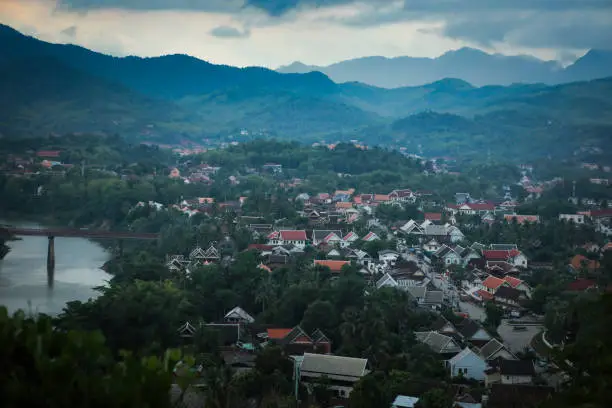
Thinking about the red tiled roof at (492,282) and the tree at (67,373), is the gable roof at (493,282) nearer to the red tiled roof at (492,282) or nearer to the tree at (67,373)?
the red tiled roof at (492,282)

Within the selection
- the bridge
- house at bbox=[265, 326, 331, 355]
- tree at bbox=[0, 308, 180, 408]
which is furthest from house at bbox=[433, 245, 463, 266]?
tree at bbox=[0, 308, 180, 408]

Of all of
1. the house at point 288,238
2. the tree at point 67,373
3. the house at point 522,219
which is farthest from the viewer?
the house at point 522,219

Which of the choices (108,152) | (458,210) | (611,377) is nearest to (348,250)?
(458,210)

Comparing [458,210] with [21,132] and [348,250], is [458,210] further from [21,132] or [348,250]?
[21,132]

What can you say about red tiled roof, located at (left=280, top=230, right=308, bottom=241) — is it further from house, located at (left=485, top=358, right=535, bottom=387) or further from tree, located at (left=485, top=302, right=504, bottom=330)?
house, located at (left=485, top=358, right=535, bottom=387)

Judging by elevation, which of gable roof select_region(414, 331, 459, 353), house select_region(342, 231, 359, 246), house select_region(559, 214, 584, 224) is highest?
house select_region(559, 214, 584, 224)

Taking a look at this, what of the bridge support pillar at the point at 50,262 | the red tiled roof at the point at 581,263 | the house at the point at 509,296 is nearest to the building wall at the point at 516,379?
the house at the point at 509,296
